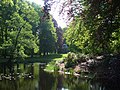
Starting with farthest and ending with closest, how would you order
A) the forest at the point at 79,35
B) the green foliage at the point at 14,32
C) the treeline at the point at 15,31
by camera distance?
1. the treeline at the point at 15,31
2. the green foliage at the point at 14,32
3. the forest at the point at 79,35

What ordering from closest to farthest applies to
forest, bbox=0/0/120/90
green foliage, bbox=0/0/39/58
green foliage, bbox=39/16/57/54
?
forest, bbox=0/0/120/90 → green foliage, bbox=0/0/39/58 → green foliage, bbox=39/16/57/54

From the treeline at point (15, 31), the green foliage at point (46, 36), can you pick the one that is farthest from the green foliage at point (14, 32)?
the green foliage at point (46, 36)

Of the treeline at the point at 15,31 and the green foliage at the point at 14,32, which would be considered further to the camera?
the treeline at the point at 15,31

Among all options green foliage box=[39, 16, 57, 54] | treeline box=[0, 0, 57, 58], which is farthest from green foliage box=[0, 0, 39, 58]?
green foliage box=[39, 16, 57, 54]

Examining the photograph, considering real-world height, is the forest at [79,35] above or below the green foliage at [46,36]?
below

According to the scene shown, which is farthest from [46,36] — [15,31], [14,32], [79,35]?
[79,35]

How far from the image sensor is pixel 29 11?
51750 mm

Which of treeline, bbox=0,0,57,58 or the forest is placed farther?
treeline, bbox=0,0,57,58

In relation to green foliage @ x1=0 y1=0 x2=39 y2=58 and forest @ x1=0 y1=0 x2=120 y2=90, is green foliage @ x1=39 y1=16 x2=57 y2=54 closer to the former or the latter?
forest @ x1=0 y1=0 x2=120 y2=90

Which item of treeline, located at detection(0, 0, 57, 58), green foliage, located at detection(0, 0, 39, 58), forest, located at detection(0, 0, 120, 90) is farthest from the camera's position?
treeline, located at detection(0, 0, 57, 58)

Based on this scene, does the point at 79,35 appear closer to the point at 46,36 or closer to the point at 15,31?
the point at 15,31

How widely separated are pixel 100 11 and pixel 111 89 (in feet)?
26.2

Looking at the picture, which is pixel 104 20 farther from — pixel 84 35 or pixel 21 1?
pixel 21 1

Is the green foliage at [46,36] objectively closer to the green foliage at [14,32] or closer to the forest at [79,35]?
the forest at [79,35]
